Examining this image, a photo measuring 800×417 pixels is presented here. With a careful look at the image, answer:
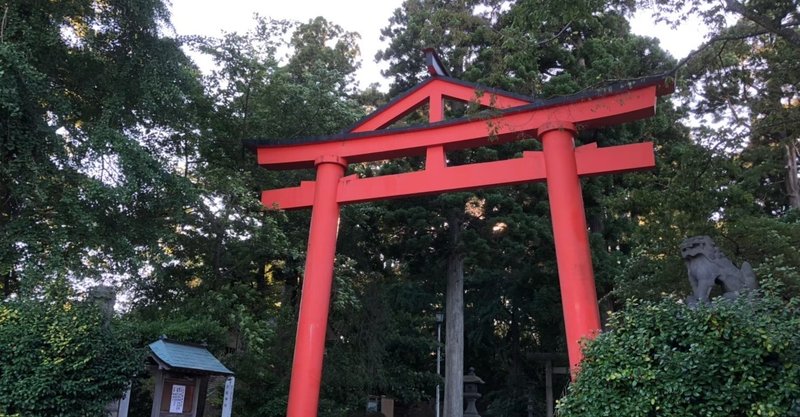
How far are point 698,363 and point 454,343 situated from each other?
9408 mm

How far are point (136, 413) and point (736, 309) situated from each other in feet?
26.7

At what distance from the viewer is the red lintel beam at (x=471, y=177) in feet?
25.7

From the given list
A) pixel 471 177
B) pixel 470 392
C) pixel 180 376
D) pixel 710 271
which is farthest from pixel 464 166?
pixel 470 392

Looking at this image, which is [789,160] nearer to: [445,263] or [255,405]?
[445,263]

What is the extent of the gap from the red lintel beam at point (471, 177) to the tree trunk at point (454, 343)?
533 cm

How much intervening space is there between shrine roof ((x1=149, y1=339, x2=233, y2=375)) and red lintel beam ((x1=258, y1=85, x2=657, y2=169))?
3259 mm

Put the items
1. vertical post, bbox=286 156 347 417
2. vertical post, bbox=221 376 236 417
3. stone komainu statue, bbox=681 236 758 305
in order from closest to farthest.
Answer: stone komainu statue, bbox=681 236 758 305, vertical post, bbox=221 376 236 417, vertical post, bbox=286 156 347 417

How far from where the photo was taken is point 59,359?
20.4 feet

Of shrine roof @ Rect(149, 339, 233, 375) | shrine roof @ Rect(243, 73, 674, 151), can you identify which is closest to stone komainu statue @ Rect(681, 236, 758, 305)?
shrine roof @ Rect(243, 73, 674, 151)

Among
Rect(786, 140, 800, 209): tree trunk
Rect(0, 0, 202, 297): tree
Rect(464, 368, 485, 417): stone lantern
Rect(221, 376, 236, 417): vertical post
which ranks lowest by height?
Rect(221, 376, 236, 417): vertical post

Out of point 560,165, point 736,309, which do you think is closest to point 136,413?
point 560,165

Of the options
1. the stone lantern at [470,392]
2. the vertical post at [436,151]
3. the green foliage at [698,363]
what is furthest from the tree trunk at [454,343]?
the green foliage at [698,363]

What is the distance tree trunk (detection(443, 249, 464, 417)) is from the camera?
1295 cm

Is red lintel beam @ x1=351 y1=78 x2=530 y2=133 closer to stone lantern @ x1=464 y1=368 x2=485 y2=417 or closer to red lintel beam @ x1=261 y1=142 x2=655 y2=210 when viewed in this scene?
red lintel beam @ x1=261 y1=142 x2=655 y2=210
